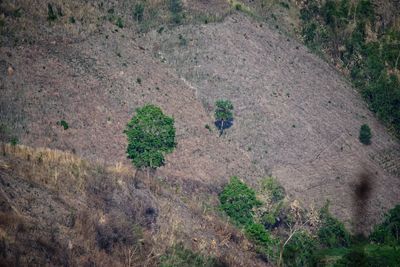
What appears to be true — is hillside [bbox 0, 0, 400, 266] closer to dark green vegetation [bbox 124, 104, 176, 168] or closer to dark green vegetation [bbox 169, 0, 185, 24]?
dark green vegetation [bbox 169, 0, 185, 24]

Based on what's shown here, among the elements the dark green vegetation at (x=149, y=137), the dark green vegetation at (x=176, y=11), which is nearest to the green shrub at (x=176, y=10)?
the dark green vegetation at (x=176, y=11)

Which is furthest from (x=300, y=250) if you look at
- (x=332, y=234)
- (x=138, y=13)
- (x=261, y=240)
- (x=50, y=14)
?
(x=138, y=13)

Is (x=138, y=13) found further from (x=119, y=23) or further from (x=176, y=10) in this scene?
(x=176, y=10)

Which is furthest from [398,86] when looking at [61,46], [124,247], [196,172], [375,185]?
[124,247]

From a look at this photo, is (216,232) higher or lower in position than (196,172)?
higher

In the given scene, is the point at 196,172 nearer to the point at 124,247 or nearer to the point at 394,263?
the point at 394,263

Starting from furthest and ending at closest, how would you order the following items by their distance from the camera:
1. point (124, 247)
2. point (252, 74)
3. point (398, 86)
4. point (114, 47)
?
point (398, 86)
point (252, 74)
point (114, 47)
point (124, 247)

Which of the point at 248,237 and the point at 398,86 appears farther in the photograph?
the point at 398,86

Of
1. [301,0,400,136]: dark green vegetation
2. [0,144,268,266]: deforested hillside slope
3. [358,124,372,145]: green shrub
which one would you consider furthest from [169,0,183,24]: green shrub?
[0,144,268,266]: deforested hillside slope
